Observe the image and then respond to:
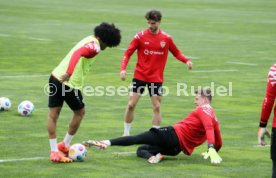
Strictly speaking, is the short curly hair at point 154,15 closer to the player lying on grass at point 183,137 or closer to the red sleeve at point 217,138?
the player lying on grass at point 183,137

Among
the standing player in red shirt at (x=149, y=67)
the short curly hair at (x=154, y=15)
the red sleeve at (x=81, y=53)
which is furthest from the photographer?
the standing player in red shirt at (x=149, y=67)

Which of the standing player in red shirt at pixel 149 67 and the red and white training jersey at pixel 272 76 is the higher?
the red and white training jersey at pixel 272 76

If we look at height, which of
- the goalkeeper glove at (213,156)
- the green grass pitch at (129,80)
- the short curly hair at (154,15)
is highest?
the short curly hair at (154,15)

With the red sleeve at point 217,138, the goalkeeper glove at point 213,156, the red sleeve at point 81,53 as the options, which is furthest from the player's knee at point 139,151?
the red sleeve at point 81,53

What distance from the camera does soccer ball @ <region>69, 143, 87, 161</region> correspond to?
1369cm

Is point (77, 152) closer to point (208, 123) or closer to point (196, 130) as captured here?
point (196, 130)

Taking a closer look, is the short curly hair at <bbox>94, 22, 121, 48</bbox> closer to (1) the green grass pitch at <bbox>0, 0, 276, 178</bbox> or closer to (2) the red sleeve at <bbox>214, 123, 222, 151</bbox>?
(1) the green grass pitch at <bbox>0, 0, 276, 178</bbox>

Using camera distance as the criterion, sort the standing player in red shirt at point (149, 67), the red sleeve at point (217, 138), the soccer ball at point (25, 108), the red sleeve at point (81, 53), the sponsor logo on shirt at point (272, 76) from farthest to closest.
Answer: the soccer ball at point (25, 108)
the standing player in red shirt at point (149, 67)
the red sleeve at point (217, 138)
the red sleeve at point (81, 53)
the sponsor logo on shirt at point (272, 76)

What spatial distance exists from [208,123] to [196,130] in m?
0.38

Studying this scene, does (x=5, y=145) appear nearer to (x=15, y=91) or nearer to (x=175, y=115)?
(x=175, y=115)

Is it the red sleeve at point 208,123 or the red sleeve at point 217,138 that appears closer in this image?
the red sleeve at point 208,123

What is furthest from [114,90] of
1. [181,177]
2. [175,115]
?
[181,177]

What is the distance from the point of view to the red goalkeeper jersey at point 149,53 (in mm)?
16422

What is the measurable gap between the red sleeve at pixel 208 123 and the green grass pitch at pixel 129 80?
0.48 m
